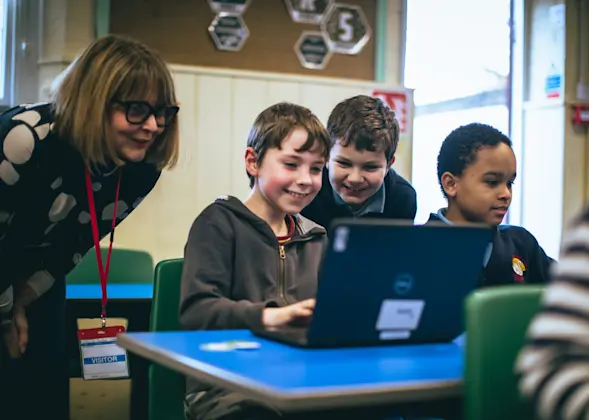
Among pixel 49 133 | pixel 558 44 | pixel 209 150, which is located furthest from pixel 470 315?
pixel 558 44

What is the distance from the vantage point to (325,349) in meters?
1.26

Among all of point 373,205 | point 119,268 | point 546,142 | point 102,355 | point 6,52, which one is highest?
point 6,52

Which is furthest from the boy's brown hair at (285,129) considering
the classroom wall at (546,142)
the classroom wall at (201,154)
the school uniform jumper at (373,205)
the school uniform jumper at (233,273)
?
the classroom wall at (546,142)

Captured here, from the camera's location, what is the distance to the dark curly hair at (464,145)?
7.29 ft

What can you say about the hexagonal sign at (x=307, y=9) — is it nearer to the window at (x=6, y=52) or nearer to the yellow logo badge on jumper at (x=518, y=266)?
the window at (x=6, y=52)

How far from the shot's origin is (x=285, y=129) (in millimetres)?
1827

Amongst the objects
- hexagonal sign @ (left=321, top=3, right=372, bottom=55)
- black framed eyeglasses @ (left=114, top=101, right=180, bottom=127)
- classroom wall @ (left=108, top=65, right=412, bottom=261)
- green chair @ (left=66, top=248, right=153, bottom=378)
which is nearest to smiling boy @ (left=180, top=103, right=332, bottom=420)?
black framed eyeglasses @ (left=114, top=101, right=180, bottom=127)

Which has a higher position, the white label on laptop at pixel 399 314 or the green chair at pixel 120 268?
the white label on laptop at pixel 399 314

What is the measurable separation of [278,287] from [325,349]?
45 centimetres

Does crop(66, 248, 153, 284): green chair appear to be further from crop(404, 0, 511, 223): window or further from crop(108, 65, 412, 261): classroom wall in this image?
crop(404, 0, 511, 223): window

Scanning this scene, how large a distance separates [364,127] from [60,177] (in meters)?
0.83

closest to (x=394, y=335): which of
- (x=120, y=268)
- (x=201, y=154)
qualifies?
(x=120, y=268)

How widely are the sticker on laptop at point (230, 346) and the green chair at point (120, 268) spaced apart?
71.7 inches

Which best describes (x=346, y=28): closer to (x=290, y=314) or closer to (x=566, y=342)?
(x=290, y=314)
